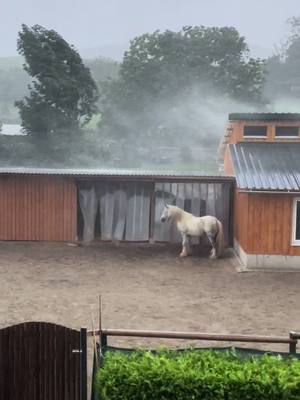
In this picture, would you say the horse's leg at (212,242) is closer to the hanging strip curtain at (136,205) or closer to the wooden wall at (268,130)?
the hanging strip curtain at (136,205)

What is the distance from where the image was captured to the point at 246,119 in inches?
782

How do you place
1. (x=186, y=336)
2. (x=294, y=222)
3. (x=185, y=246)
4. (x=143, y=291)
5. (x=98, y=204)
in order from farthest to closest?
(x=98, y=204)
(x=185, y=246)
(x=294, y=222)
(x=143, y=291)
(x=186, y=336)

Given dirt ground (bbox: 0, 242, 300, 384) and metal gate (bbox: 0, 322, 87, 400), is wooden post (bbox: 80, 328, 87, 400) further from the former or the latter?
dirt ground (bbox: 0, 242, 300, 384)

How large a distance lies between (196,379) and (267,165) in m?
13.2

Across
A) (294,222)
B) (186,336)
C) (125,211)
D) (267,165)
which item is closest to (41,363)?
(186,336)

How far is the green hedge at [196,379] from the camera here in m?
5.47

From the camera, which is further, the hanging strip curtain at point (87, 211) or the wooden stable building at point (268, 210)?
the hanging strip curtain at point (87, 211)

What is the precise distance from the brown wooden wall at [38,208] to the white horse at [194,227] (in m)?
3.71

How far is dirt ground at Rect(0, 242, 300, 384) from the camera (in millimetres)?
10953

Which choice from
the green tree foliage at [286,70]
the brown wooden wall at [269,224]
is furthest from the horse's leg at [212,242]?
the green tree foliage at [286,70]

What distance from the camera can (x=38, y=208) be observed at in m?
19.5

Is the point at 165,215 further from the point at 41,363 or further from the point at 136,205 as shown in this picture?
the point at 41,363

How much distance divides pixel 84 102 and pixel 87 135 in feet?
15.7


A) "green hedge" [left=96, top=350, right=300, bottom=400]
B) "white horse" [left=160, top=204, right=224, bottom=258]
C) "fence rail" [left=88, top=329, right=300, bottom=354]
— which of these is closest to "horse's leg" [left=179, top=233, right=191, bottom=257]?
"white horse" [left=160, top=204, right=224, bottom=258]
